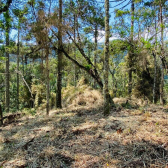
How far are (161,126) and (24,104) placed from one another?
18.0m

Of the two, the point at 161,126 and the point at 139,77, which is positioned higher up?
the point at 139,77

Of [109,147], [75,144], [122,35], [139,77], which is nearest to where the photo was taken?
[109,147]

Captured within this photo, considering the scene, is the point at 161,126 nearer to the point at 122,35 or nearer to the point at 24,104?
the point at 122,35

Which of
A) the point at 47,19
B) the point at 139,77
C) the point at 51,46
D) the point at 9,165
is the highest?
the point at 47,19

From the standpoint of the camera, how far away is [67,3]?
668 cm

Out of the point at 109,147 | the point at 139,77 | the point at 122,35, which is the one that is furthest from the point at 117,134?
the point at 139,77

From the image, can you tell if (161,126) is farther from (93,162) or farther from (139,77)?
(139,77)

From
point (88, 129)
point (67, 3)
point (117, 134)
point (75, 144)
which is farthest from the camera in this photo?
point (67, 3)

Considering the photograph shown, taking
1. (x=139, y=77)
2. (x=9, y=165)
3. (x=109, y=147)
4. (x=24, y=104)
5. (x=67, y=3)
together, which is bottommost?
(x=24, y=104)

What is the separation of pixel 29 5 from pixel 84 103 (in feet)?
16.8

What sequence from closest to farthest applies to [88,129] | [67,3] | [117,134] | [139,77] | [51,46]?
[117,134], [88,129], [51,46], [67,3], [139,77]

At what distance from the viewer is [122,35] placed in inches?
197

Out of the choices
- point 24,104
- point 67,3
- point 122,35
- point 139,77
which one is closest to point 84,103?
point 122,35

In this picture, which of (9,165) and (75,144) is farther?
(75,144)
